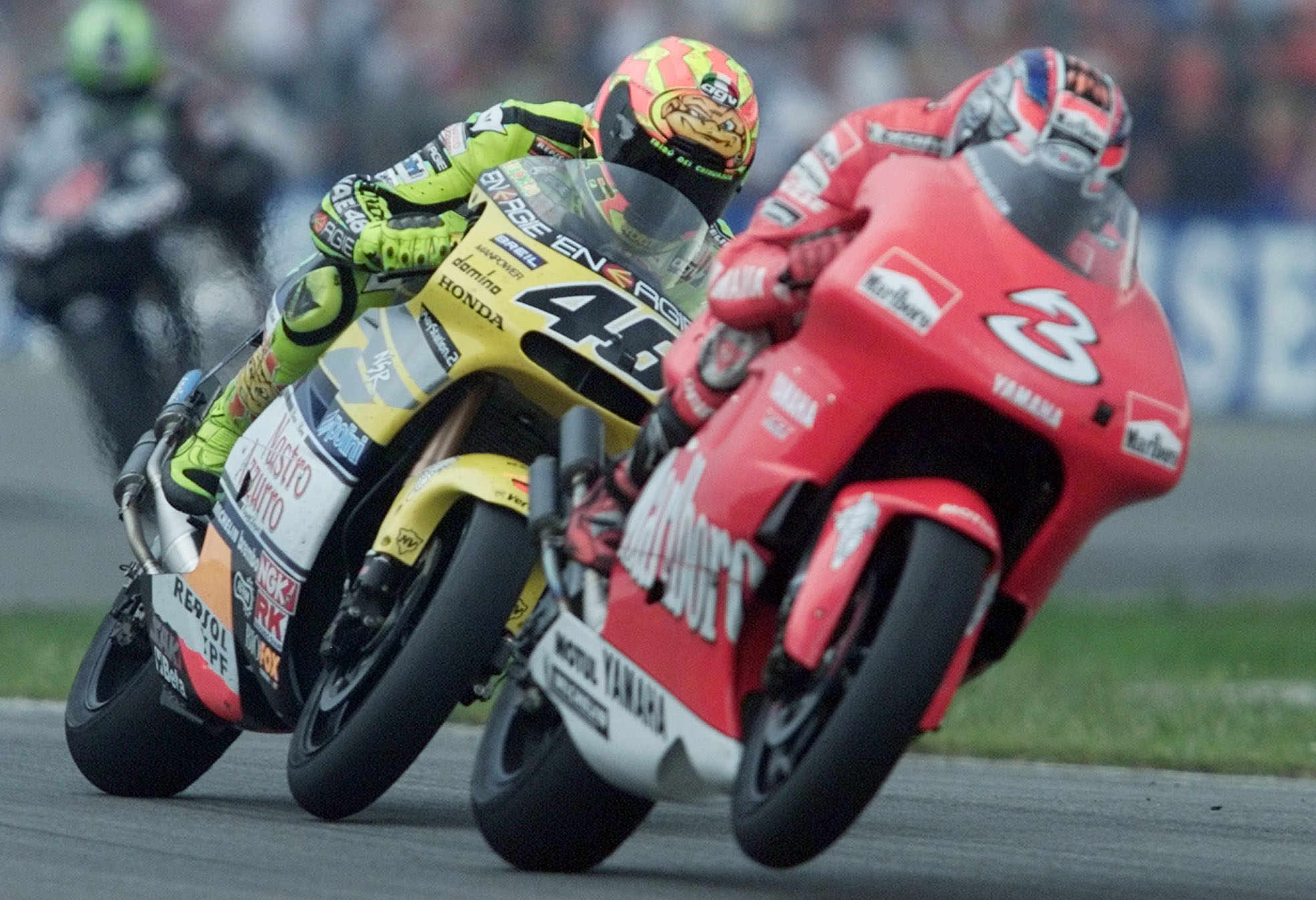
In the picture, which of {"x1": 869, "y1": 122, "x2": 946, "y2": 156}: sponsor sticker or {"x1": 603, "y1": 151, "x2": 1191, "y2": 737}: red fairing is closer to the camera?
{"x1": 603, "y1": 151, "x2": 1191, "y2": 737}: red fairing

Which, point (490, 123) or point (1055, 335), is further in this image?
point (490, 123)

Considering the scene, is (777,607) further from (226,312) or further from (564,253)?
(226,312)

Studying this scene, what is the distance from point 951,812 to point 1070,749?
173 cm

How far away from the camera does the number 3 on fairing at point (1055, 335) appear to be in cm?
398

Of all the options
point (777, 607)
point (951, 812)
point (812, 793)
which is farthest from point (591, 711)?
point (951, 812)

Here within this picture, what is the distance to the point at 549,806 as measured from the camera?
472 centimetres

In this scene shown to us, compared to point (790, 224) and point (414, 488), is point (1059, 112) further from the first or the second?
point (414, 488)

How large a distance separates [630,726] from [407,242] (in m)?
1.40

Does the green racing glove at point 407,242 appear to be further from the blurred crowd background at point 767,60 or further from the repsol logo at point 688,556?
the blurred crowd background at point 767,60

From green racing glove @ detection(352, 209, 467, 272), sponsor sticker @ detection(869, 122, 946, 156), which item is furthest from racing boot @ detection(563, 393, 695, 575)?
green racing glove @ detection(352, 209, 467, 272)

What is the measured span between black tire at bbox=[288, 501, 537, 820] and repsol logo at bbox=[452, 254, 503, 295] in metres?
0.44

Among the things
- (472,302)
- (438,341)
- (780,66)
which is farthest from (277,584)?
(780,66)

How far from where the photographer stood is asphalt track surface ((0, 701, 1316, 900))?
4531mm

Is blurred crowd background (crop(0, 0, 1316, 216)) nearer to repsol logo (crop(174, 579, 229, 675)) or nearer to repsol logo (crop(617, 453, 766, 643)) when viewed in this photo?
repsol logo (crop(174, 579, 229, 675))
